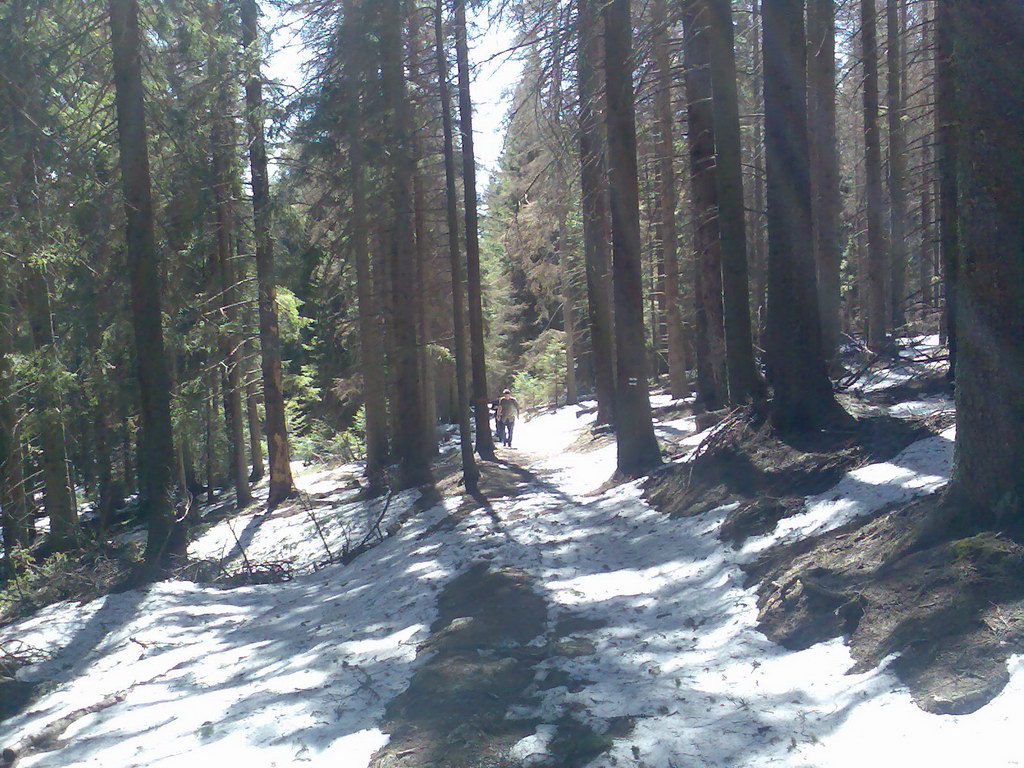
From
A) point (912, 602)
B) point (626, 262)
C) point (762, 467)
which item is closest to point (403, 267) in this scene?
point (626, 262)

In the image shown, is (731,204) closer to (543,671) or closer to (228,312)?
(543,671)

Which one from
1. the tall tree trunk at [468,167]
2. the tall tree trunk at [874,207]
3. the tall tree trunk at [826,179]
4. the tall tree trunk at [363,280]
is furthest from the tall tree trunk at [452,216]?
the tall tree trunk at [874,207]

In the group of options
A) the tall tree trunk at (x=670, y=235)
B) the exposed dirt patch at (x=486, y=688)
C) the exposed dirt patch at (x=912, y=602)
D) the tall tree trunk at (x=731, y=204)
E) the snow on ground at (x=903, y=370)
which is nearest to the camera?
the exposed dirt patch at (x=912, y=602)

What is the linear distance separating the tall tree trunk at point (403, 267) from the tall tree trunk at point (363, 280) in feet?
2.01

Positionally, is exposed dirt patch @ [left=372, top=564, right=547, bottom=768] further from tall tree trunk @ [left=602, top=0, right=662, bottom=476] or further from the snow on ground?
the snow on ground

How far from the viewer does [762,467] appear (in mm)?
9961

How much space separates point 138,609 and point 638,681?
692 centimetres

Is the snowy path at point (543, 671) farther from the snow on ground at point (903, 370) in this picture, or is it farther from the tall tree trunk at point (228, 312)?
the tall tree trunk at point (228, 312)

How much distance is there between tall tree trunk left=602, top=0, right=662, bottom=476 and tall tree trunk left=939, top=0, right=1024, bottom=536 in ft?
26.4

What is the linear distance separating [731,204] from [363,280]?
11365 millimetres

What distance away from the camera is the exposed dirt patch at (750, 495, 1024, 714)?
15.1 ft

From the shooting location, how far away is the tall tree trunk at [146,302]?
12383mm

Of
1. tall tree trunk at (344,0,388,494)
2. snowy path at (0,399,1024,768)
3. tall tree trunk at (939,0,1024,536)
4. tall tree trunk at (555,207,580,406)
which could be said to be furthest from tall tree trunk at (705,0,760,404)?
tall tree trunk at (555,207,580,406)

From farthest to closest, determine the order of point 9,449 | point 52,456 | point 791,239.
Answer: point 52,456, point 9,449, point 791,239
